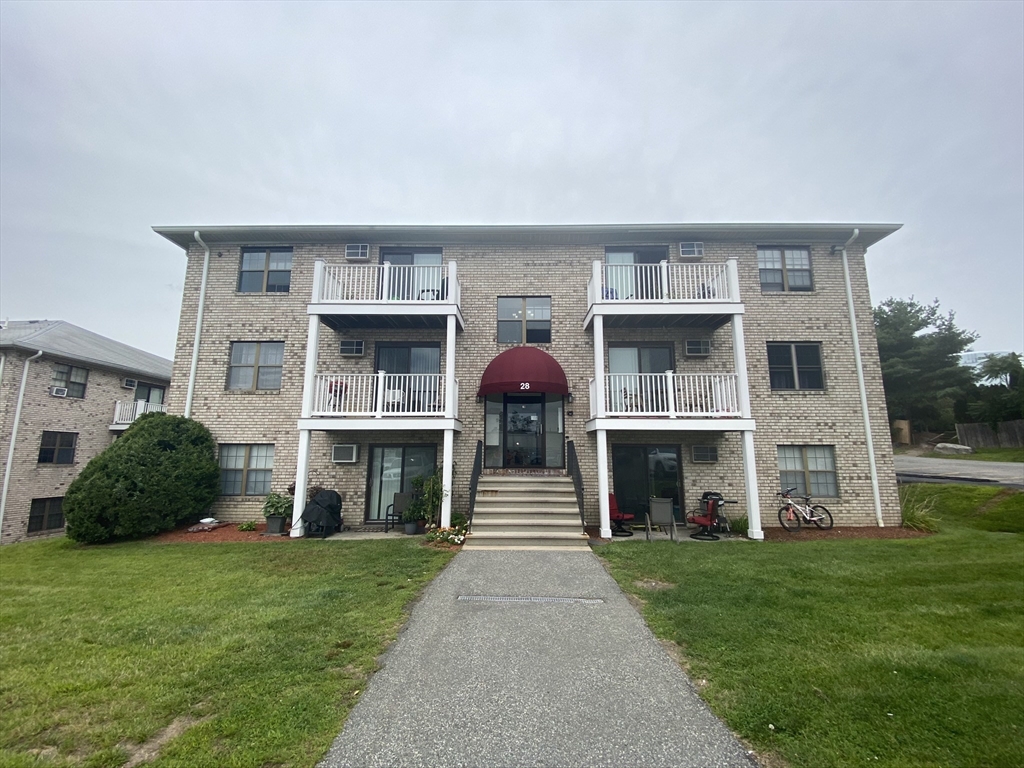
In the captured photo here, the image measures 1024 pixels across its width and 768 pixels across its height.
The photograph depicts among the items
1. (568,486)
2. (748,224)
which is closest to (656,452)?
(568,486)

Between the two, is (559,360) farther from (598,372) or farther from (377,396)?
(377,396)

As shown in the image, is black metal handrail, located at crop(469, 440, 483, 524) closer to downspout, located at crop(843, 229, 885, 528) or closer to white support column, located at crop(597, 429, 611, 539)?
white support column, located at crop(597, 429, 611, 539)

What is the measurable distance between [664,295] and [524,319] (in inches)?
159

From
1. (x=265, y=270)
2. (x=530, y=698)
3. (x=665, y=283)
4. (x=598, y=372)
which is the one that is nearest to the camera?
(x=530, y=698)

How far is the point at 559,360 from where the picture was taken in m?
12.7

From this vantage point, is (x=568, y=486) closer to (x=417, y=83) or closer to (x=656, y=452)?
(x=656, y=452)

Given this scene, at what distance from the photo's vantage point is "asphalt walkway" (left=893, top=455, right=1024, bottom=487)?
1585 centimetres

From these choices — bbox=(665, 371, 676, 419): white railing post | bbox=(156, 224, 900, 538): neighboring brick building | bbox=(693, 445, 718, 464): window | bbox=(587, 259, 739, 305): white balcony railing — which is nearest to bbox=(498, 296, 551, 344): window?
bbox=(156, 224, 900, 538): neighboring brick building

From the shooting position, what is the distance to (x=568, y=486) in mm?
11016

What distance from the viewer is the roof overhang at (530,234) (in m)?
12.8

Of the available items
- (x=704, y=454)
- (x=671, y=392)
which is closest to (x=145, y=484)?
(x=671, y=392)

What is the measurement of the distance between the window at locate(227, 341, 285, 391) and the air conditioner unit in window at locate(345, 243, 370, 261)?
3.41 metres

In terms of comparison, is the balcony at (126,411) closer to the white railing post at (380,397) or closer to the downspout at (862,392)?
the white railing post at (380,397)

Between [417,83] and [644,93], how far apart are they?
7.42 meters
